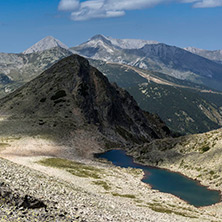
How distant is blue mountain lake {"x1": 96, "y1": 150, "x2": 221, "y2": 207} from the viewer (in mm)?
81000

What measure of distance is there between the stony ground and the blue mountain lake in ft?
20.5

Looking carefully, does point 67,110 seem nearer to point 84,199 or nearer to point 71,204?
point 84,199

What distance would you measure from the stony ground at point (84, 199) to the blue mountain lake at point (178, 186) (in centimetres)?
625

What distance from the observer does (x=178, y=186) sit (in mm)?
92250

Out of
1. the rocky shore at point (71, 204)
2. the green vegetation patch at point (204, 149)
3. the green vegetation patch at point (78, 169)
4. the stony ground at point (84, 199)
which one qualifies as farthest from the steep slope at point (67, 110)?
the rocky shore at point (71, 204)

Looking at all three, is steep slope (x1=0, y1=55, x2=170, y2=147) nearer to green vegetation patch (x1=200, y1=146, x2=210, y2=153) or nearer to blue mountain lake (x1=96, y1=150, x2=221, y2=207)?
blue mountain lake (x1=96, y1=150, x2=221, y2=207)

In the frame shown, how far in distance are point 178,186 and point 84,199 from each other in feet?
168

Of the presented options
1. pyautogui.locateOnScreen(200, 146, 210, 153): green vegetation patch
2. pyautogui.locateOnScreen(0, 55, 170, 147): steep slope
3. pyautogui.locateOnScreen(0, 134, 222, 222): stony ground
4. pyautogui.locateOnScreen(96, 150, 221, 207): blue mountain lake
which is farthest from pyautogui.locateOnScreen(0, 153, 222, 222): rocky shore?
pyautogui.locateOnScreen(0, 55, 170, 147): steep slope

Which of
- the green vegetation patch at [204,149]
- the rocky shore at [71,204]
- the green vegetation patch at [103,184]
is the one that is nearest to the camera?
the rocky shore at [71,204]

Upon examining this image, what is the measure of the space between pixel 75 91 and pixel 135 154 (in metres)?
72.4

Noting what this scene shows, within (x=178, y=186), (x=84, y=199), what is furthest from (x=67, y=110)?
(x=84, y=199)

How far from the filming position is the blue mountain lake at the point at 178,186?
81.0 m

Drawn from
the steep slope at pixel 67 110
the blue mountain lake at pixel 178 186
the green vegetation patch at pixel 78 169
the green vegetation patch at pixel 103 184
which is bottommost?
the blue mountain lake at pixel 178 186

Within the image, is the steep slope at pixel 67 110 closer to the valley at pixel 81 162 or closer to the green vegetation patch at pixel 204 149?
the valley at pixel 81 162
